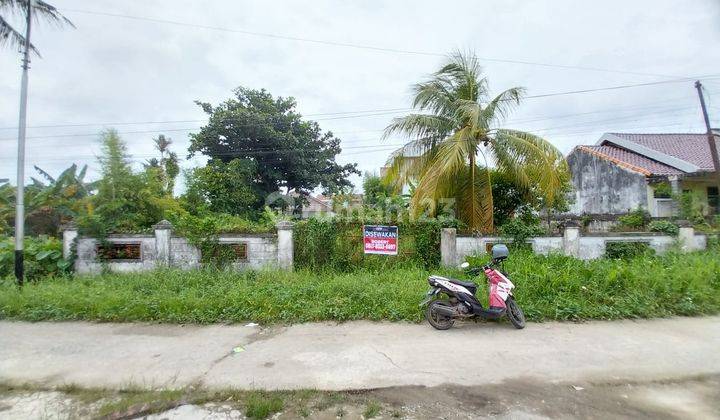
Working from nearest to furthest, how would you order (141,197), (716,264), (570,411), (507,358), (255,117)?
(570,411), (507,358), (716,264), (141,197), (255,117)

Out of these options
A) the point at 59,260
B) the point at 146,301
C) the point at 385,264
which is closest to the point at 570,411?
the point at 385,264

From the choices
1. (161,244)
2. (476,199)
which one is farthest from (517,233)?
(161,244)

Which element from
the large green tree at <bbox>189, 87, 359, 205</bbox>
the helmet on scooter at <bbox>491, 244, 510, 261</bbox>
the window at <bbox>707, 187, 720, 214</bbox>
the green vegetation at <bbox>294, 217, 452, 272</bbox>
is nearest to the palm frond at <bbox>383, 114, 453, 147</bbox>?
the green vegetation at <bbox>294, 217, 452, 272</bbox>

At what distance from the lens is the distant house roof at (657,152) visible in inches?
590

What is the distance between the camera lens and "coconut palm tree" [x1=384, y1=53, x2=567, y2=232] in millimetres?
8680

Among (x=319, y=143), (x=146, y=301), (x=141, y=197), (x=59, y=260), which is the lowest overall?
(x=146, y=301)

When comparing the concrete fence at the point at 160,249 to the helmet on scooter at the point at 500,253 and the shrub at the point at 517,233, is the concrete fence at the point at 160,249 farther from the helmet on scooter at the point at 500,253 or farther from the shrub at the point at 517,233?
the shrub at the point at 517,233

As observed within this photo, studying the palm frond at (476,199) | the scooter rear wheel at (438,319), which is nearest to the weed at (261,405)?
the scooter rear wheel at (438,319)

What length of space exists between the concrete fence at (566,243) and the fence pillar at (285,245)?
342 centimetres

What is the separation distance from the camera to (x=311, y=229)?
27.1 feet

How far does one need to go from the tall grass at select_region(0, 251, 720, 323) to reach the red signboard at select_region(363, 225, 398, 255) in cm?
116

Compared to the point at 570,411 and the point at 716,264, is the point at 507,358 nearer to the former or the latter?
the point at 570,411

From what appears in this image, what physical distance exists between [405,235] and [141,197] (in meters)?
7.08

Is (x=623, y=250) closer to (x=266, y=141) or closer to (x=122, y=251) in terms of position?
(x=122, y=251)
